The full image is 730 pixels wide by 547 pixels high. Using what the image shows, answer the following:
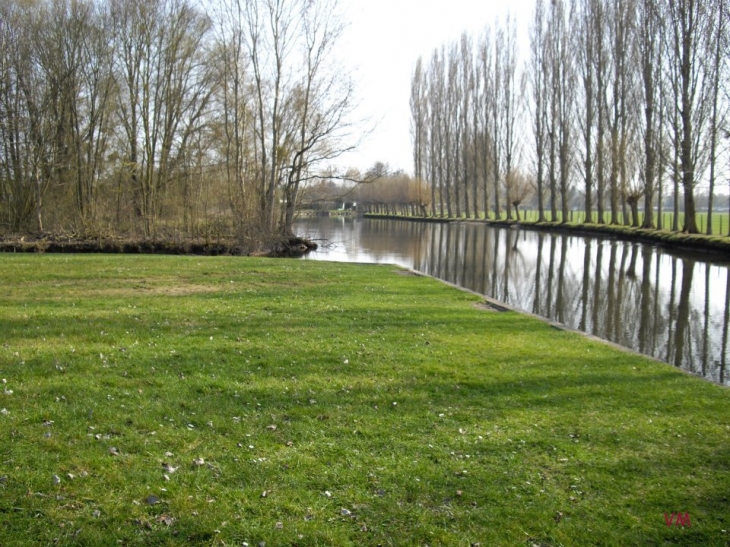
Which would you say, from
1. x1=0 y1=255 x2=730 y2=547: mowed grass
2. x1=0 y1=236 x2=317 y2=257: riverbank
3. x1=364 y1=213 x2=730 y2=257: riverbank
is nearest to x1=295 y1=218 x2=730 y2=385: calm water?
x1=364 y1=213 x2=730 y2=257: riverbank

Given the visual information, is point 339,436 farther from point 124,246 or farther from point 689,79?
point 689,79

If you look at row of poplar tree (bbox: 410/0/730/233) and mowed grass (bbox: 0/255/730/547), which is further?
row of poplar tree (bbox: 410/0/730/233)

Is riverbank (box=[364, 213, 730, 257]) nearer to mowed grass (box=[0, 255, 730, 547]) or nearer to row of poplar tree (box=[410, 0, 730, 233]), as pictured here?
row of poplar tree (box=[410, 0, 730, 233])

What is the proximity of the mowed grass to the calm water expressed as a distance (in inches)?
96.8

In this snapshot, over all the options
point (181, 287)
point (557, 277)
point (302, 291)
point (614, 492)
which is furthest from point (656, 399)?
point (557, 277)

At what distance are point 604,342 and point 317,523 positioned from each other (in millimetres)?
6517

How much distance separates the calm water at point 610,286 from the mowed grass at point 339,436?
96.8 inches

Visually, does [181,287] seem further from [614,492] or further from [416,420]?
[614,492]

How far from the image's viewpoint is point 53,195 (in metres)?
25.8

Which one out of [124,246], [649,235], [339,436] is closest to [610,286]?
[339,436]

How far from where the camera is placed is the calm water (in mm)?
9809

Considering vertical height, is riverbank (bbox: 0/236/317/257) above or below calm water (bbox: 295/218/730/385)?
above

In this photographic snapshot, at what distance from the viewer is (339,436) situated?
452 centimetres

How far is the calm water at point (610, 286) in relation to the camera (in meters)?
9.81
